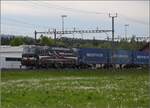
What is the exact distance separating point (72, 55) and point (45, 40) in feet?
195

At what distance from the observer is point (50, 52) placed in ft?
234

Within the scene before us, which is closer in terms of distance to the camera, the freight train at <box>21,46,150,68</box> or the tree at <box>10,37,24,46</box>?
the freight train at <box>21,46,150,68</box>

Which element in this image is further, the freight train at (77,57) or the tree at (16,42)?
the tree at (16,42)

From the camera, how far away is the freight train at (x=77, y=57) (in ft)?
233

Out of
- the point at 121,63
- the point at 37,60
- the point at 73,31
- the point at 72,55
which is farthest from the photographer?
the point at 73,31

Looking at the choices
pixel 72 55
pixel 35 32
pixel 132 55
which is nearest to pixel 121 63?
pixel 132 55

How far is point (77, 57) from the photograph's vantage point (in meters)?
77.4

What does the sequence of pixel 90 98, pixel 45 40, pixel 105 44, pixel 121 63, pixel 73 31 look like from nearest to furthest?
pixel 90 98, pixel 121 63, pixel 73 31, pixel 45 40, pixel 105 44

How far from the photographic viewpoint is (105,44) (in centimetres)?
15112

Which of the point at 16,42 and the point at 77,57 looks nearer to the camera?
the point at 77,57

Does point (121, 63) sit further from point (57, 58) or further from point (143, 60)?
point (57, 58)

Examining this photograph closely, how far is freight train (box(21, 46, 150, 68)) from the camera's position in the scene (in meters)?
70.9

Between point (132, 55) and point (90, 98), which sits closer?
point (90, 98)

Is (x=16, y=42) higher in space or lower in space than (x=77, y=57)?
higher
